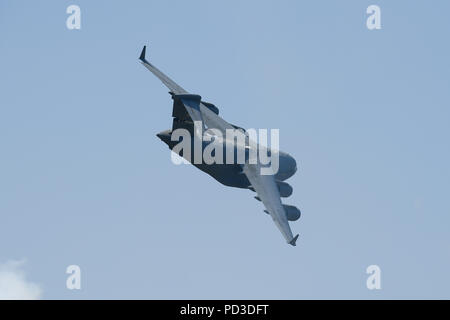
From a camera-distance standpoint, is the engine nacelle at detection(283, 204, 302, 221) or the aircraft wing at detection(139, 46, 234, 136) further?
the aircraft wing at detection(139, 46, 234, 136)

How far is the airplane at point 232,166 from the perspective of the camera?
60.7 meters

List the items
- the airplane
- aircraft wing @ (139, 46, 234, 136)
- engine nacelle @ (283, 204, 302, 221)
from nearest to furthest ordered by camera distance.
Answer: the airplane → engine nacelle @ (283, 204, 302, 221) → aircraft wing @ (139, 46, 234, 136)

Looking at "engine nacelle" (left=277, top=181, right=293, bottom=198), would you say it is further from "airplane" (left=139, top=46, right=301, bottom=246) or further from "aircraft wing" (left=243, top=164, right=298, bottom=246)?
"aircraft wing" (left=243, top=164, right=298, bottom=246)

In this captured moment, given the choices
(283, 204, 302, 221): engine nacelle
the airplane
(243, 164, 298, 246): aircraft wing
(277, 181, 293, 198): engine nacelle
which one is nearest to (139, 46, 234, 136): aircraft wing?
the airplane

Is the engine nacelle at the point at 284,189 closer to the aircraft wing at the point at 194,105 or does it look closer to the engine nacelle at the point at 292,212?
the engine nacelle at the point at 292,212

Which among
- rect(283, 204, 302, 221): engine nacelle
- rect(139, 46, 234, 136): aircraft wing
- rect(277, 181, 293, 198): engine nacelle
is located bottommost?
rect(283, 204, 302, 221): engine nacelle

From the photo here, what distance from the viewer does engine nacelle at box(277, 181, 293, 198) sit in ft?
216

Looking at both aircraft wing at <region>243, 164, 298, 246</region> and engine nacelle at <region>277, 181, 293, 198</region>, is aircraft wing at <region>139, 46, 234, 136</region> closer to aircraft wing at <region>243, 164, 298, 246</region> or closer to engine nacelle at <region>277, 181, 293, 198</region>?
aircraft wing at <region>243, 164, 298, 246</region>

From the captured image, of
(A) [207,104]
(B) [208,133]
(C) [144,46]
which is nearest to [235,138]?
(B) [208,133]

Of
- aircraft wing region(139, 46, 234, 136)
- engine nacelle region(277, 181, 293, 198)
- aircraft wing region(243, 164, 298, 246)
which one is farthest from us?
aircraft wing region(139, 46, 234, 136)

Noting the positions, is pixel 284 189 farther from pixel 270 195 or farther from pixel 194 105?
pixel 194 105

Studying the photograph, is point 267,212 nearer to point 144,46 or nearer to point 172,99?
point 172,99

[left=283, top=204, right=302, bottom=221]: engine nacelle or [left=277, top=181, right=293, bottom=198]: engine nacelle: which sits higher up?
[left=277, top=181, right=293, bottom=198]: engine nacelle

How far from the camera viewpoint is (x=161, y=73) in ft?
241
